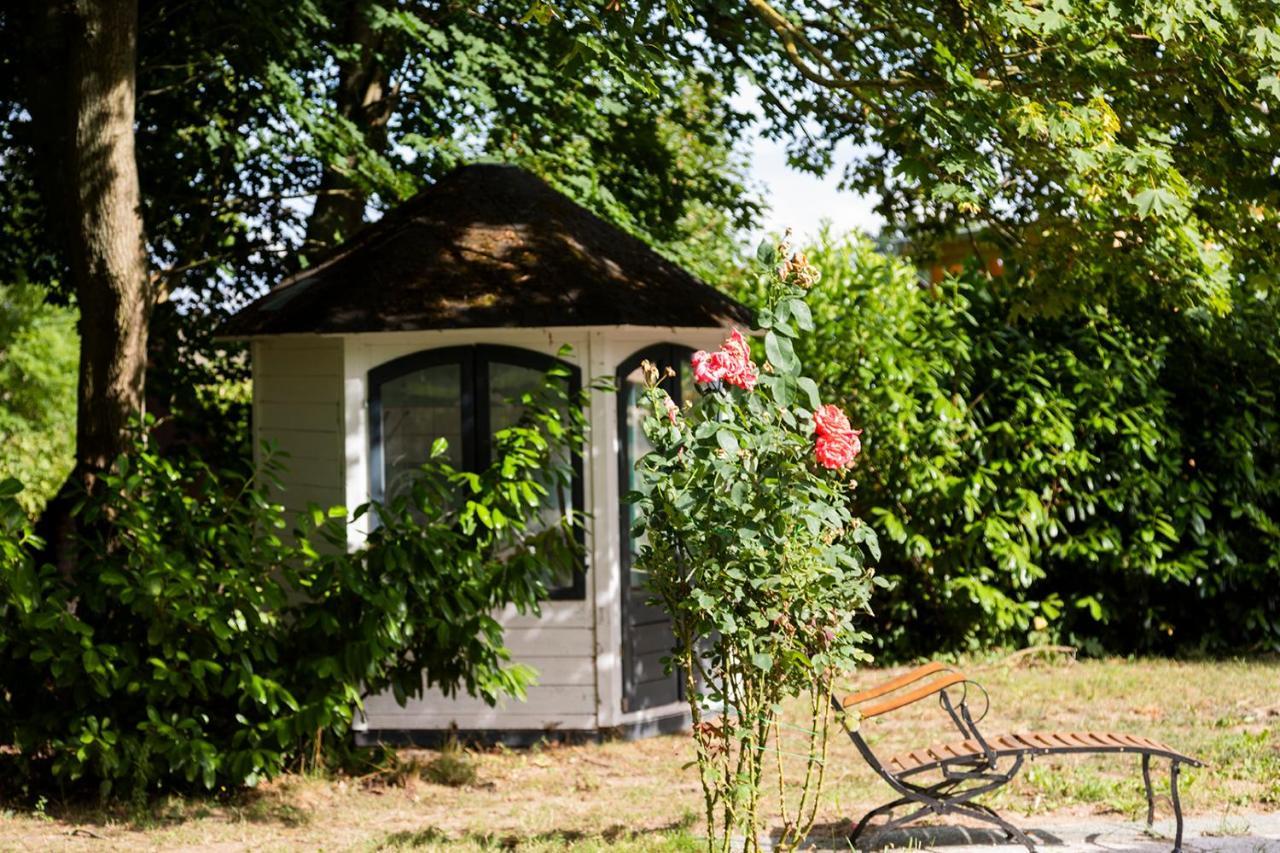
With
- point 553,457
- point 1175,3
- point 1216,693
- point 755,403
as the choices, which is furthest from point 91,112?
point 1216,693

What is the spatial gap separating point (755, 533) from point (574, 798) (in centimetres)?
324

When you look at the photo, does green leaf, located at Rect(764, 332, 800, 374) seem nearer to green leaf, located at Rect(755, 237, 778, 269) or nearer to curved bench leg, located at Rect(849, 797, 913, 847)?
green leaf, located at Rect(755, 237, 778, 269)

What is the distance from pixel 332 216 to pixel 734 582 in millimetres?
8888

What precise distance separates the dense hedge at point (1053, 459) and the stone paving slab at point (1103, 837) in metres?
4.80

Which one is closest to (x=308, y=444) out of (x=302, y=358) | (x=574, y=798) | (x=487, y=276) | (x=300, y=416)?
(x=300, y=416)

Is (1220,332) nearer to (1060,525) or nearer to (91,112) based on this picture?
(1060,525)

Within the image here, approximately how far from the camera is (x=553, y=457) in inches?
361

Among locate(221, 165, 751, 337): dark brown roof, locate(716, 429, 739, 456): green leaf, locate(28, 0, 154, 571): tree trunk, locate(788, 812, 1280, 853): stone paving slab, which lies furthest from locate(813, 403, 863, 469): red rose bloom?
locate(28, 0, 154, 571): tree trunk

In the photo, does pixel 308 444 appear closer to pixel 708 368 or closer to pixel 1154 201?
pixel 708 368

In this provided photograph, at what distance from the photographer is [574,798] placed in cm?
784

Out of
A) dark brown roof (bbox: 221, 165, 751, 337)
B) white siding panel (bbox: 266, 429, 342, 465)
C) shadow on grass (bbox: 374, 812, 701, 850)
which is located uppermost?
dark brown roof (bbox: 221, 165, 751, 337)

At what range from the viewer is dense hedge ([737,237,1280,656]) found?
11.8m

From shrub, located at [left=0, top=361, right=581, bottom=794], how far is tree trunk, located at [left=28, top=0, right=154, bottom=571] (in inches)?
28.1

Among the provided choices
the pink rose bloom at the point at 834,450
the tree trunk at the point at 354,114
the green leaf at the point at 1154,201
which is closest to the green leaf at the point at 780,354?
the pink rose bloom at the point at 834,450
